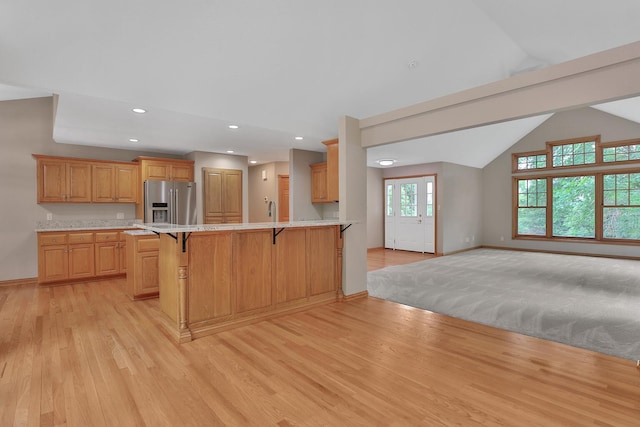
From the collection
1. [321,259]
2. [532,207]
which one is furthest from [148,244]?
[532,207]

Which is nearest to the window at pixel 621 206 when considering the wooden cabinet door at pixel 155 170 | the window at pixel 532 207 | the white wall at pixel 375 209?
the window at pixel 532 207

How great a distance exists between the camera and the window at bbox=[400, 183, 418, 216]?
8812 mm

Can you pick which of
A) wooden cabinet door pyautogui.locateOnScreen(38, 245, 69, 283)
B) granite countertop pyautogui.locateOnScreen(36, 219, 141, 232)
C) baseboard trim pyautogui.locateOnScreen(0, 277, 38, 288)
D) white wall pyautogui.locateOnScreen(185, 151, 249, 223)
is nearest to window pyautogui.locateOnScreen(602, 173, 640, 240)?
white wall pyautogui.locateOnScreen(185, 151, 249, 223)

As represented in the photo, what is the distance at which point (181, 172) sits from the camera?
6434 millimetres

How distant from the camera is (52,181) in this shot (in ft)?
17.3

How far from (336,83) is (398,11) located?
1105 millimetres

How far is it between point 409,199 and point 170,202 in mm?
6003

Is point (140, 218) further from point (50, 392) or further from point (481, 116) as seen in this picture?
point (481, 116)

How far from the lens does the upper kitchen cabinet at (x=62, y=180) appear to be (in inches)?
205

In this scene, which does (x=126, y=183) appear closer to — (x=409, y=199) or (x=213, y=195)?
(x=213, y=195)

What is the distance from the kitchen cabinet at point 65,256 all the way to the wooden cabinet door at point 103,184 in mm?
743

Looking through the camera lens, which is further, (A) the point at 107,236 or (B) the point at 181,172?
(B) the point at 181,172

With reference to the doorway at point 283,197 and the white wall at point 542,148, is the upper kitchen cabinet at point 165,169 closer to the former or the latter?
the doorway at point 283,197

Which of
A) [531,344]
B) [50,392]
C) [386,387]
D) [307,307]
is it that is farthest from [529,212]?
[50,392]
